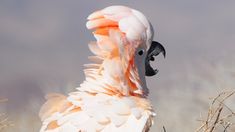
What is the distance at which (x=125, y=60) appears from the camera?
37.0 feet

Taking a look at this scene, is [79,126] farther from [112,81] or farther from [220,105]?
[220,105]

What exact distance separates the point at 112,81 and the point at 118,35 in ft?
1.18

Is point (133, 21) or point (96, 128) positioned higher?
point (133, 21)

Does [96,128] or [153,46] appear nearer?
[96,128]

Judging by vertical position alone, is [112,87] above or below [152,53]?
below

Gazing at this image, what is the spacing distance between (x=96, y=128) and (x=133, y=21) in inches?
37.7

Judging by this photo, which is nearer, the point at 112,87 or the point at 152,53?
the point at 112,87

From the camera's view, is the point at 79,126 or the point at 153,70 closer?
the point at 79,126

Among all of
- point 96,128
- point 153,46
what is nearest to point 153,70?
point 153,46

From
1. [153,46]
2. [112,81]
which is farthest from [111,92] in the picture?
[153,46]

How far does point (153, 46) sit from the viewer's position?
1181 cm

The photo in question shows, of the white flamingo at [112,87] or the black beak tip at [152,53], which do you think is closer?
the white flamingo at [112,87]

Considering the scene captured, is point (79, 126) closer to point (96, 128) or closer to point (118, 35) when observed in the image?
point (96, 128)

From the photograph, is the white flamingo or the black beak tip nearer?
the white flamingo
